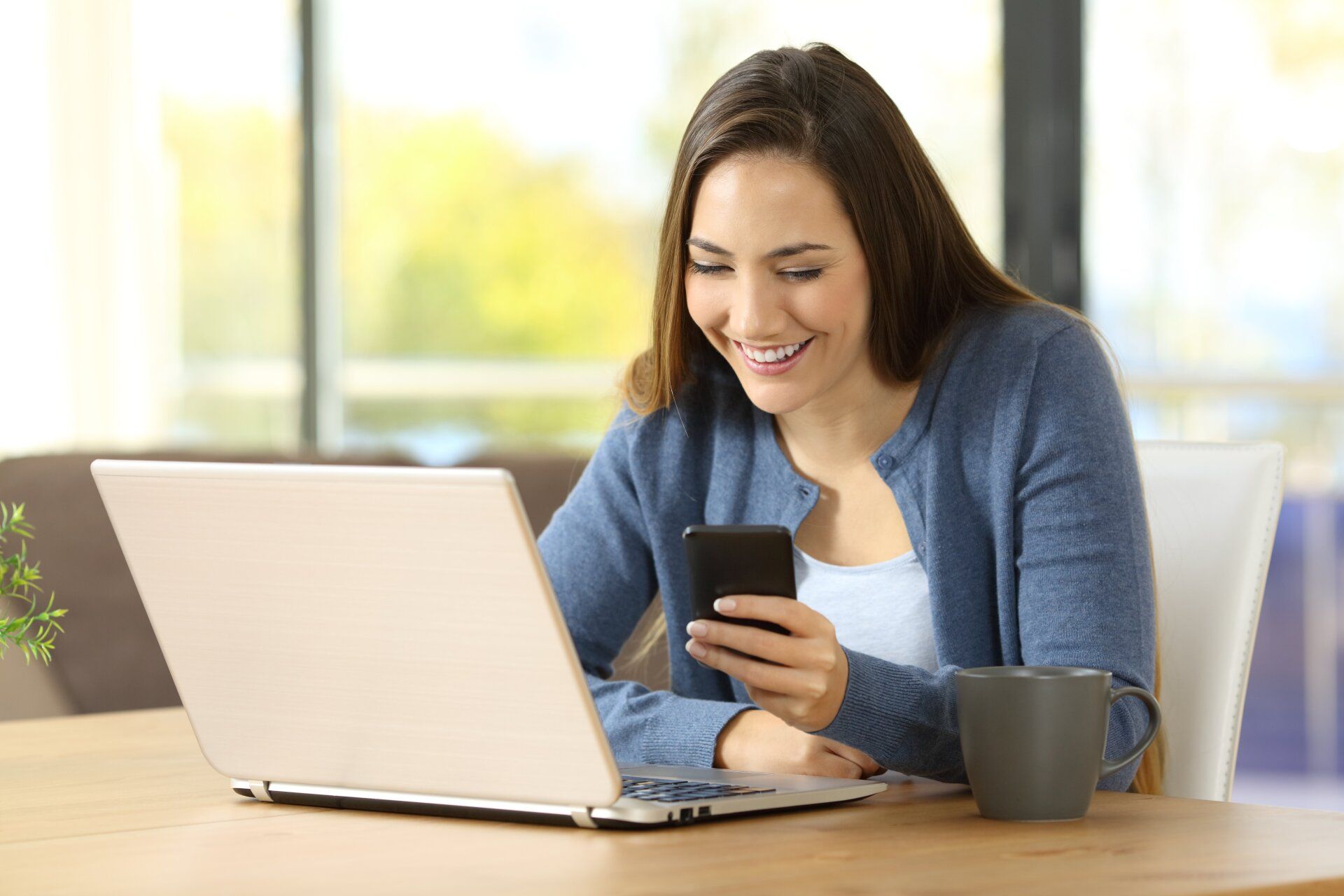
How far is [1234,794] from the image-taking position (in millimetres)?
3467

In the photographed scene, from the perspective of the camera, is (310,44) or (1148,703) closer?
(1148,703)

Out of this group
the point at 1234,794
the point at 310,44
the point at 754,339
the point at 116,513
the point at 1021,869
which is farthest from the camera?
the point at 310,44

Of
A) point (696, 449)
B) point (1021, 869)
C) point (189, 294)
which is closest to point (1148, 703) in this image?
point (1021, 869)

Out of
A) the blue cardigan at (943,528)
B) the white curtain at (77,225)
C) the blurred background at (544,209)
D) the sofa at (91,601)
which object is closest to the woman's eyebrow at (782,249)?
the blue cardigan at (943,528)

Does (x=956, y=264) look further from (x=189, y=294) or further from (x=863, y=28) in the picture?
(x=189, y=294)

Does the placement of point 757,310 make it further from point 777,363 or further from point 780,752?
point 780,752

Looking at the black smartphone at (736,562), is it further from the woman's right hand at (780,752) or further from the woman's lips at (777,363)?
the woman's lips at (777,363)

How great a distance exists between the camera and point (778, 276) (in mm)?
1482

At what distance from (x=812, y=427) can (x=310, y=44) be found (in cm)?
298

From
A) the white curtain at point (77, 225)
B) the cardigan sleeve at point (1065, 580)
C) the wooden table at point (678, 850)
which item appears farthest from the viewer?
the white curtain at point (77, 225)

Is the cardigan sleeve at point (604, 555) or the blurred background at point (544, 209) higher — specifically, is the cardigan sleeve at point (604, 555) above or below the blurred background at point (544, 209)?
Result: below

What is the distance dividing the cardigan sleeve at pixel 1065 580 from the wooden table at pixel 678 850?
0.20ft

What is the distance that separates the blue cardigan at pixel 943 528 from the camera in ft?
4.17

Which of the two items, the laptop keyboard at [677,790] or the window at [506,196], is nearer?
the laptop keyboard at [677,790]
